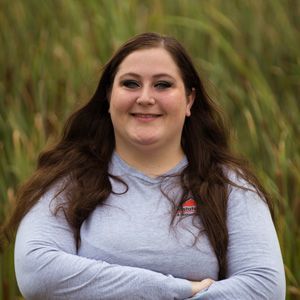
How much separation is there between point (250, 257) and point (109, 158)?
0.48m

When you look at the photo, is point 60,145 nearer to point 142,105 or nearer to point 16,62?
point 142,105

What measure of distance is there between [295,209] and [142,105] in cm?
88

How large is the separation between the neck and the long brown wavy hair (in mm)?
53

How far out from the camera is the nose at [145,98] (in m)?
1.94

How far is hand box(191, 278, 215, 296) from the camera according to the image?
6.02ft

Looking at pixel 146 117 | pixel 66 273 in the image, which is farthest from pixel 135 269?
pixel 146 117

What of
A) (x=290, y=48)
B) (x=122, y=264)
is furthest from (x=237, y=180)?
(x=290, y=48)

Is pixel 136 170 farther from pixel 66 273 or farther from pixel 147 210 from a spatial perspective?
pixel 66 273

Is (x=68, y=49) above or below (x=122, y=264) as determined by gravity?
above

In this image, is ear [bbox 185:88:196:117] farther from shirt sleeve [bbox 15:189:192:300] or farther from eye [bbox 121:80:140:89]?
shirt sleeve [bbox 15:189:192:300]

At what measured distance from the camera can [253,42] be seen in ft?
11.8

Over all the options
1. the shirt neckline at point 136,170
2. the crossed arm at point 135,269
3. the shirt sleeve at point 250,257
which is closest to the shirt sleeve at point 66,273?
the crossed arm at point 135,269

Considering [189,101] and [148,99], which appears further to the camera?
[189,101]

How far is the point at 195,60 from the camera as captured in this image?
10.2 ft
